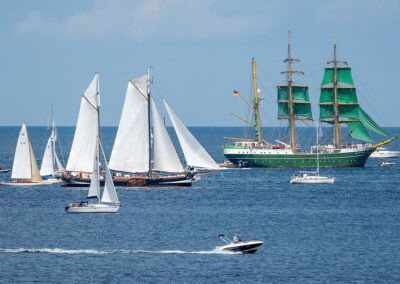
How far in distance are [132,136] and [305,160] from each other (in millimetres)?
48757

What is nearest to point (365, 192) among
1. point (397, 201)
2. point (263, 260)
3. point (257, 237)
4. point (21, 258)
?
point (397, 201)

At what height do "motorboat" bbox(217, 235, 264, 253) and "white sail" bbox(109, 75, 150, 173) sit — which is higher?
"white sail" bbox(109, 75, 150, 173)

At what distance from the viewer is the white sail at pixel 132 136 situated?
103750 mm

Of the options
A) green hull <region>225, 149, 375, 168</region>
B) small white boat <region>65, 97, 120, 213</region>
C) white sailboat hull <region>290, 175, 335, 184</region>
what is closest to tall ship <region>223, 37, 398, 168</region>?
green hull <region>225, 149, 375, 168</region>

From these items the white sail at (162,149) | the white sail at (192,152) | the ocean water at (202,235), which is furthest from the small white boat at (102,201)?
the white sail at (162,149)

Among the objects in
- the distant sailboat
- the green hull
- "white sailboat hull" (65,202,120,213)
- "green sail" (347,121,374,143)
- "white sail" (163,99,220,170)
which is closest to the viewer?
"white sailboat hull" (65,202,120,213)

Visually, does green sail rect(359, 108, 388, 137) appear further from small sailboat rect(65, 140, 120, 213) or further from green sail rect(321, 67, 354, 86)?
small sailboat rect(65, 140, 120, 213)

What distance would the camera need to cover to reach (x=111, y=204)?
281 ft

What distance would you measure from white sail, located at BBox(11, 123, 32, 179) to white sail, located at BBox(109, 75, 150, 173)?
10.9 metres

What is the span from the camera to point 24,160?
347 ft

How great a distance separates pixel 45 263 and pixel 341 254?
67.7 ft

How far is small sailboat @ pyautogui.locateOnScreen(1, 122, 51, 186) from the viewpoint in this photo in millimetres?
105125

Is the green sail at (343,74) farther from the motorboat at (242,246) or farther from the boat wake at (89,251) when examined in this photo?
the boat wake at (89,251)

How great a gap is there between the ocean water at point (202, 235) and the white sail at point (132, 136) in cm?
382
